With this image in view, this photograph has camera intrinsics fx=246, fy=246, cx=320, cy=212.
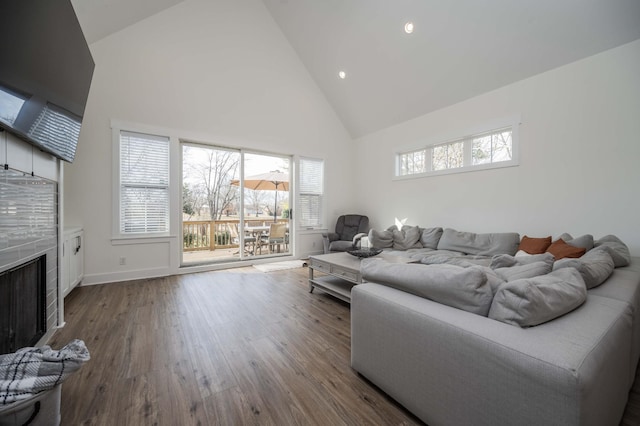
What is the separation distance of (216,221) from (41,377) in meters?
5.40

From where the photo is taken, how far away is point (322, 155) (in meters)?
5.73

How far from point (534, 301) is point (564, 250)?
222 centimetres

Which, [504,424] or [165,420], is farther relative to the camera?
[165,420]

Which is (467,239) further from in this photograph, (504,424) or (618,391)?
(504,424)

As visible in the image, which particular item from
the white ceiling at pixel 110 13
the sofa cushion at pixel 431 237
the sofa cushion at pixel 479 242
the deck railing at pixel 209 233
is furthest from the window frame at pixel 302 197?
the white ceiling at pixel 110 13

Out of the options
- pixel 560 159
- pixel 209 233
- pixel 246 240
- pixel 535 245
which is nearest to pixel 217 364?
pixel 535 245

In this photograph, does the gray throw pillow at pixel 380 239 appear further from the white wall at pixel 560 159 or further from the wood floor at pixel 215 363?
the wood floor at pixel 215 363

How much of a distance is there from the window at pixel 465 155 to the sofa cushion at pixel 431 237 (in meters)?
1.04

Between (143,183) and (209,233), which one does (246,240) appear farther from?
(143,183)

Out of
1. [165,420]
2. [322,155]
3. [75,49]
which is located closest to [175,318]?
[165,420]

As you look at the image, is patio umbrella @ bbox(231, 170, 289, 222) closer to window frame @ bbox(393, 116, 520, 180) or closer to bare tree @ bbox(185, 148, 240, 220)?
bare tree @ bbox(185, 148, 240, 220)

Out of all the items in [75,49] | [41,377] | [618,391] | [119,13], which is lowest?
[618,391]

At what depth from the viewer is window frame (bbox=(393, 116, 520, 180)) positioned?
3.45 metres

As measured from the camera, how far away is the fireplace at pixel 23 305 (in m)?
1.50
